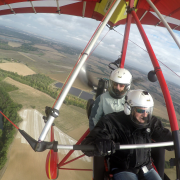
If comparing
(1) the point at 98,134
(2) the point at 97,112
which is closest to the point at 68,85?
(1) the point at 98,134

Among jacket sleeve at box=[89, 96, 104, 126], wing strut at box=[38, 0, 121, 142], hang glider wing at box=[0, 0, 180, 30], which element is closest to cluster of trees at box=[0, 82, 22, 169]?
hang glider wing at box=[0, 0, 180, 30]

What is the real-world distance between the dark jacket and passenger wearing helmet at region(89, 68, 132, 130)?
1.97ft

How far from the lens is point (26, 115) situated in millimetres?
17484

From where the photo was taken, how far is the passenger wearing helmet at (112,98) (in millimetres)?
2453

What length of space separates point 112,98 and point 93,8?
369 cm

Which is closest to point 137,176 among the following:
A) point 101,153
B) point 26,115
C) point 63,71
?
point 101,153

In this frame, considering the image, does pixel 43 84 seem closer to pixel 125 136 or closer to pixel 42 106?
pixel 42 106

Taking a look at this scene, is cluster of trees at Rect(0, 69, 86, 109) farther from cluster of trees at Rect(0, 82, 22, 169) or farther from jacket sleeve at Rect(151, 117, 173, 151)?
jacket sleeve at Rect(151, 117, 173, 151)

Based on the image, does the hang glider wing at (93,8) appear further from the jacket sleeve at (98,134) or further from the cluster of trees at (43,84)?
the cluster of trees at (43,84)

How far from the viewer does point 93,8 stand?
187 inches

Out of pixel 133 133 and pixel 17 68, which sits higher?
pixel 133 133

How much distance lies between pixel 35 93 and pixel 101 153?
84.6 feet

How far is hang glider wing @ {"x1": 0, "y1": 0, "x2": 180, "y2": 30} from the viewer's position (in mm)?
4008

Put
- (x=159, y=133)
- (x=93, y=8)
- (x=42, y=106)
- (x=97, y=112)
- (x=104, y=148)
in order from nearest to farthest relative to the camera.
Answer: (x=104, y=148)
(x=159, y=133)
(x=97, y=112)
(x=93, y=8)
(x=42, y=106)
